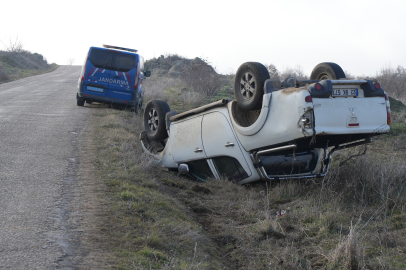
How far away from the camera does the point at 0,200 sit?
4812 millimetres

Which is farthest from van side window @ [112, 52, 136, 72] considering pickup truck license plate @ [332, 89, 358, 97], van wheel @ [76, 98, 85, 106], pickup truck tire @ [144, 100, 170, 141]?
pickup truck license plate @ [332, 89, 358, 97]

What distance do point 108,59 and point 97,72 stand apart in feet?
1.90

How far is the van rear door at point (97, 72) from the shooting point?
13.4 m

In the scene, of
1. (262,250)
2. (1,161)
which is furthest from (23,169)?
(262,250)

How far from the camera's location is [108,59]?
13.5 metres

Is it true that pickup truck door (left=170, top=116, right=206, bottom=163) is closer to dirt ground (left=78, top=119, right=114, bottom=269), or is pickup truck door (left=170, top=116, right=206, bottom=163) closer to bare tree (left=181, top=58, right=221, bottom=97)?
dirt ground (left=78, top=119, right=114, bottom=269)

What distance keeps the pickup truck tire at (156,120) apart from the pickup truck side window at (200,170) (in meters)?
1.17

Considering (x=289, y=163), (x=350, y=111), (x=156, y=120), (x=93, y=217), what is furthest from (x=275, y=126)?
(x=156, y=120)

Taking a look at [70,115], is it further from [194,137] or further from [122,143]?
[194,137]

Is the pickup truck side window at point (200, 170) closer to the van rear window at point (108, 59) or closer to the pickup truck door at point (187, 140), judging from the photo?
the pickup truck door at point (187, 140)

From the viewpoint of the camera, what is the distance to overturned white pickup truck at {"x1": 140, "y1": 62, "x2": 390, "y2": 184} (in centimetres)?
511

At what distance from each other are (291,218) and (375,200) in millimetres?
1545

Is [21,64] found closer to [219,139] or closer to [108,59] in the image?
[108,59]

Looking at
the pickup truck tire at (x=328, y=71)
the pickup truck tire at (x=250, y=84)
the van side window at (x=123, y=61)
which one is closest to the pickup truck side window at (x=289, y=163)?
the pickup truck tire at (x=250, y=84)
